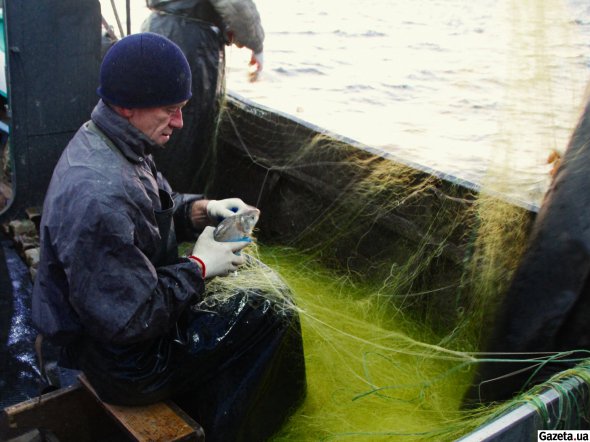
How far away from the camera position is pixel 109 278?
2352 mm

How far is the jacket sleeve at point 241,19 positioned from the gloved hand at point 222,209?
2178 millimetres

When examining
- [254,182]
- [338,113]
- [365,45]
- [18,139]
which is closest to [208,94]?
[254,182]

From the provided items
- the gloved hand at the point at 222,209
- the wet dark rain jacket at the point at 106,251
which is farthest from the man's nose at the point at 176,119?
the gloved hand at the point at 222,209

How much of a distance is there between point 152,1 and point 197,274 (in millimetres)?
3208

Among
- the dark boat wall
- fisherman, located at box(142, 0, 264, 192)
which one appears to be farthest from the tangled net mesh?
the dark boat wall

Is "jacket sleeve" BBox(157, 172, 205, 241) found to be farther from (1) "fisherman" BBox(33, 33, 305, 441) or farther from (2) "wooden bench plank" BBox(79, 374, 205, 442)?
(2) "wooden bench plank" BBox(79, 374, 205, 442)

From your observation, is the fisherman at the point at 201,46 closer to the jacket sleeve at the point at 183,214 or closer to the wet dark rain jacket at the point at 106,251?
the jacket sleeve at the point at 183,214

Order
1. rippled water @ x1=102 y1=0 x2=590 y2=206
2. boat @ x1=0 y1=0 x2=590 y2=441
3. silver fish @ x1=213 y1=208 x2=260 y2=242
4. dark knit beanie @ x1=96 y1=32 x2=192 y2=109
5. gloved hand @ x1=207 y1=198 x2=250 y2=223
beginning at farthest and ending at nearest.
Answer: boat @ x1=0 y1=0 x2=590 y2=441
rippled water @ x1=102 y1=0 x2=590 y2=206
gloved hand @ x1=207 y1=198 x2=250 y2=223
silver fish @ x1=213 y1=208 x2=260 y2=242
dark knit beanie @ x1=96 y1=32 x2=192 y2=109

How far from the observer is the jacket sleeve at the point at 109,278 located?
7.68 feet

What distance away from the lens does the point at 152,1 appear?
198 inches

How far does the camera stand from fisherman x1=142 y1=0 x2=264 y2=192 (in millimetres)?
4973

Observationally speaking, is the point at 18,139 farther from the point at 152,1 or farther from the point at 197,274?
the point at 197,274

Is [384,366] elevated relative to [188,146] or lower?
lower

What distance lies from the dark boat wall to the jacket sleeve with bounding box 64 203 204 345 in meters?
2.94
